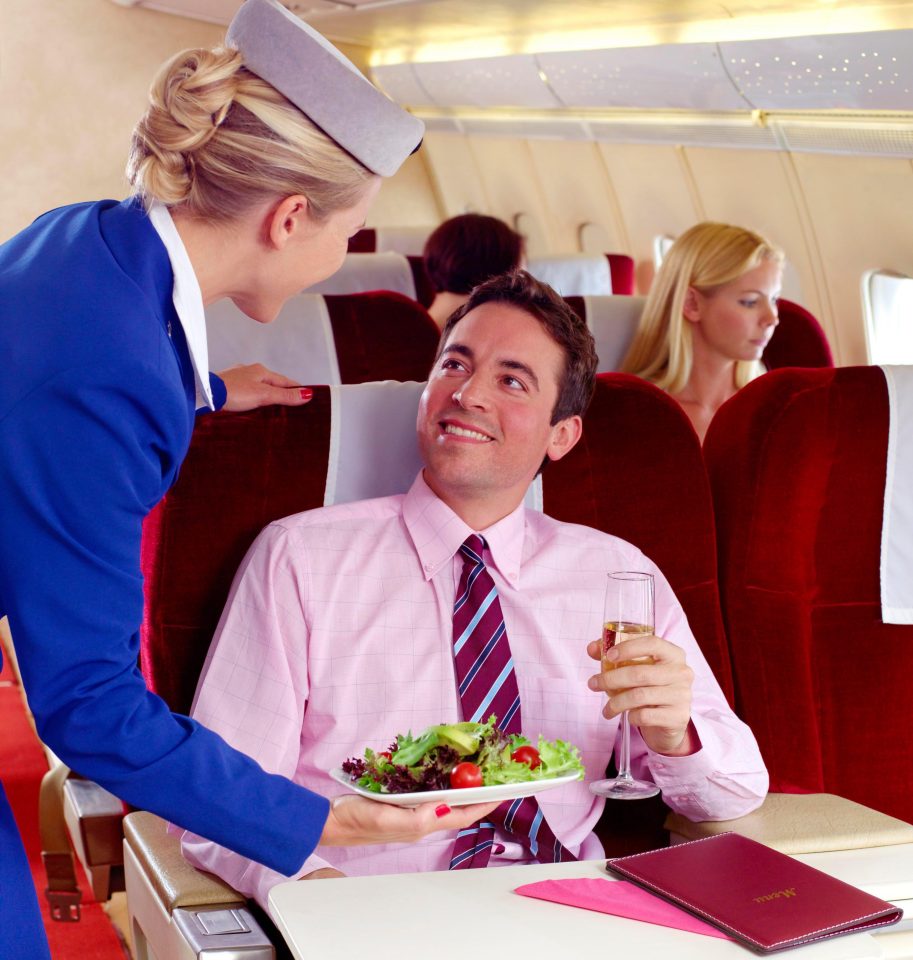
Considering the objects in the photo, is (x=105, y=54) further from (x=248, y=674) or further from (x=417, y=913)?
(x=417, y=913)

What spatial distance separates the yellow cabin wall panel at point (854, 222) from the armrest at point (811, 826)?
3888 mm

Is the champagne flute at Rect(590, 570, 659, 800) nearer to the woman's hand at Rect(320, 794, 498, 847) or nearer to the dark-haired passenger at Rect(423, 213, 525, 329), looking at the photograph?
the woman's hand at Rect(320, 794, 498, 847)

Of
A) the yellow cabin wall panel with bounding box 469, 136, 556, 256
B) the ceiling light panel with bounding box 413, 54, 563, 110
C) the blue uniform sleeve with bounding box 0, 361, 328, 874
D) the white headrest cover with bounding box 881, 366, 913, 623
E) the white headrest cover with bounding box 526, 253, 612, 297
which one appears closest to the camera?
the blue uniform sleeve with bounding box 0, 361, 328, 874

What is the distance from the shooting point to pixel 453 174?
11.0 metres

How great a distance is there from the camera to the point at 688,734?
2.08 metres

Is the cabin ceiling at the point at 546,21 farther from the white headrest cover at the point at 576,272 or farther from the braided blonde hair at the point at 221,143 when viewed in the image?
the braided blonde hair at the point at 221,143

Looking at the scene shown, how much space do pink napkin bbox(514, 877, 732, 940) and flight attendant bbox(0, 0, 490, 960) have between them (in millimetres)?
143

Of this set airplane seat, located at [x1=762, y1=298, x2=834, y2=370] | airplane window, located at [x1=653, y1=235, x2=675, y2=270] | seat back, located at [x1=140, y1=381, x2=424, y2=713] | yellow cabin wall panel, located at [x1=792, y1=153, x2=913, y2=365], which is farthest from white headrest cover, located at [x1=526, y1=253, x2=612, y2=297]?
seat back, located at [x1=140, y1=381, x2=424, y2=713]

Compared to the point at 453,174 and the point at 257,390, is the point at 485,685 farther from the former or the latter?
the point at 453,174

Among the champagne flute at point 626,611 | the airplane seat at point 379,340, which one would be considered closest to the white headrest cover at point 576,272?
the airplane seat at point 379,340

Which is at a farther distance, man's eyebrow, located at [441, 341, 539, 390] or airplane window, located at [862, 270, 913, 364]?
airplane window, located at [862, 270, 913, 364]

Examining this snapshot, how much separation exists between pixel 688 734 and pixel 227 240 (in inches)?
43.8

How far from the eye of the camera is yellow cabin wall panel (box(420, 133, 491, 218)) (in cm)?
1067

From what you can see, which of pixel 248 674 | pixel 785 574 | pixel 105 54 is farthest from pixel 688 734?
pixel 105 54
